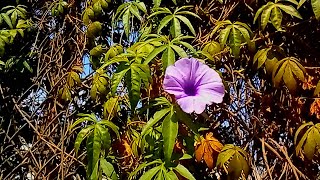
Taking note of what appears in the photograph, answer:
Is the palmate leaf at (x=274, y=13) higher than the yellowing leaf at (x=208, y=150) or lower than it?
higher

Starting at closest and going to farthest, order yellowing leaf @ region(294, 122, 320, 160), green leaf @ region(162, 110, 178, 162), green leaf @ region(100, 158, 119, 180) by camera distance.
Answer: green leaf @ region(162, 110, 178, 162) < yellowing leaf @ region(294, 122, 320, 160) < green leaf @ region(100, 158, 119, 180)

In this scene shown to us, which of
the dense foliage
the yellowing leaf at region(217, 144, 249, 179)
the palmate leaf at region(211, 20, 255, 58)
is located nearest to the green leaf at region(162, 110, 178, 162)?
the dense foliage

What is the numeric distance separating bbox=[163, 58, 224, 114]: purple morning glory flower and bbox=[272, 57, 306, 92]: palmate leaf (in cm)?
27

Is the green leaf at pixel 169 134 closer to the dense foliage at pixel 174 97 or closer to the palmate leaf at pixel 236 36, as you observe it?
the dense foliage at pixel 174 97

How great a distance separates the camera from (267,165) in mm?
1661

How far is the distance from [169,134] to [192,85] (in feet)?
0.47

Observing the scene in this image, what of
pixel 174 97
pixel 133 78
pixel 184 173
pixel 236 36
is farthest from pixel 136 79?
pixel 236 36

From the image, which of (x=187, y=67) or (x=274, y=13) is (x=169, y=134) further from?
(x=274, y=13)

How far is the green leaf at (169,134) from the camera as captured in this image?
4.41 ft

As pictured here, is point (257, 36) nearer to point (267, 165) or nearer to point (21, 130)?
point (267, 165)

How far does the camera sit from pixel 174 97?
143cm

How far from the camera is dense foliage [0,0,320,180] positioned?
151cm

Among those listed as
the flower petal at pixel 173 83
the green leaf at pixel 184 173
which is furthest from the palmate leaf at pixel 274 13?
the green leaf at pixel 184 173

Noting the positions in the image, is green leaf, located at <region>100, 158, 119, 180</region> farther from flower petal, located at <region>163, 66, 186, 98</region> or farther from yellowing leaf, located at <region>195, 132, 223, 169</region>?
flower petal, located at <region>163, 66, 186, 98</region>
